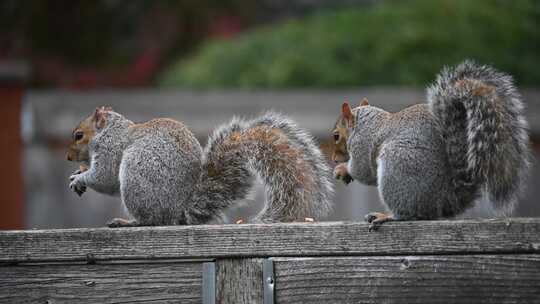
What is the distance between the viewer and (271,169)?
102 inches

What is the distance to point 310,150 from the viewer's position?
267cm

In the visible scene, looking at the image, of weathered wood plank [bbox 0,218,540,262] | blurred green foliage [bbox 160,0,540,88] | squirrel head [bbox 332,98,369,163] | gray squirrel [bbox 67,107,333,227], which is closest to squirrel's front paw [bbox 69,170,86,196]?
gray squirrel [bbox 67,107,333,227]

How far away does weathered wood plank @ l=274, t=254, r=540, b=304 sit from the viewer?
1.99 meters

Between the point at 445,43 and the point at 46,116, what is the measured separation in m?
2.70

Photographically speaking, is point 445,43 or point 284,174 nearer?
point 284,174

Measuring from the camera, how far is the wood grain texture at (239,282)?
2.09 metres

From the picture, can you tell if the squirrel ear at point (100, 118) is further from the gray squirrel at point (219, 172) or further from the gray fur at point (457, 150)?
the gray fur at point (457, 150)

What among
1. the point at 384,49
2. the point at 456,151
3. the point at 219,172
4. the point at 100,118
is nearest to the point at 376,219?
the point at 456,151

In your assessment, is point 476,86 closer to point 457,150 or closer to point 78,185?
point 457,150

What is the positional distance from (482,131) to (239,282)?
0.62 meters

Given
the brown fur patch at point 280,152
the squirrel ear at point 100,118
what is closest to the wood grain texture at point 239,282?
the brown fur patch at point 280,152

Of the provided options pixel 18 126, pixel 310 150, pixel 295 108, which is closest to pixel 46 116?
pixel 18 126

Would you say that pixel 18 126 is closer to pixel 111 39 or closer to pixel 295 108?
pixel 295 108

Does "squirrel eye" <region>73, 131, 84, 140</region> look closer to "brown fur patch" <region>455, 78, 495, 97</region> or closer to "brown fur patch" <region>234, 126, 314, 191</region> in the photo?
"brown fur patch" <region>234, 126, 314, 191</region>
